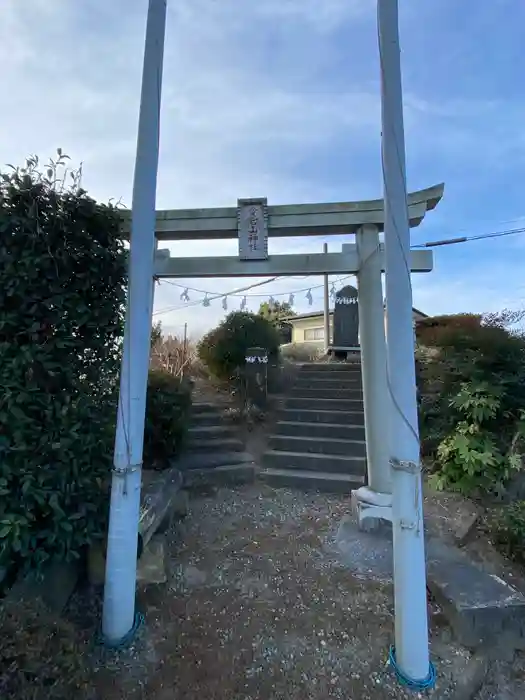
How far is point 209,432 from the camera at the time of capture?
5230 mm

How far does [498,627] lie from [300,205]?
3.00 m

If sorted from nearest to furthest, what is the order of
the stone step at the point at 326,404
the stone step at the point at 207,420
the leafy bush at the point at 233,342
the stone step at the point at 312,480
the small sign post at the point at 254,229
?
the small sign post at the point at 254,229
the stone step at the point at 312,480
the stone step at the point at 207,420
the stone step at the point at 326,404
the leafy bush at the point at 233,342

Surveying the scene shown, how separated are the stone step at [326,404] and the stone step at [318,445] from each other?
0.70m

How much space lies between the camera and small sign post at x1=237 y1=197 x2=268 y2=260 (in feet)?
10.1

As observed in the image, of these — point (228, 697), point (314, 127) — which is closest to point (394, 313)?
point (228, 697)

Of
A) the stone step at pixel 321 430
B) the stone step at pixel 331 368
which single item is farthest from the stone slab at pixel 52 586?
the stone step at pixel 331 368

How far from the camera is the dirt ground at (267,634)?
1729 mm

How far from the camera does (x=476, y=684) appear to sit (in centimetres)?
180

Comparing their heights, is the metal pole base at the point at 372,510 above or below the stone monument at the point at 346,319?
below

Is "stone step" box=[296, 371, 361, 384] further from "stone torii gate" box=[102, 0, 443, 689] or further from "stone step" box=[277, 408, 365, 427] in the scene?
"stone torii gate" box=[102, 0, 443, 689]

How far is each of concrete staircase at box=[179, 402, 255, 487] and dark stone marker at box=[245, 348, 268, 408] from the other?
547 mm

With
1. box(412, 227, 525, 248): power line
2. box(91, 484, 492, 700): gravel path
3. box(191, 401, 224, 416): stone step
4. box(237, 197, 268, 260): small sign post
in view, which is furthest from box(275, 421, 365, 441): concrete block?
box(412, 227, 525, 248): power line

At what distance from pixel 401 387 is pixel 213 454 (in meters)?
3.55

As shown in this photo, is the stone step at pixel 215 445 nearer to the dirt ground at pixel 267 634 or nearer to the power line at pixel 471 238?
the dirt ground at pixel 267 634
